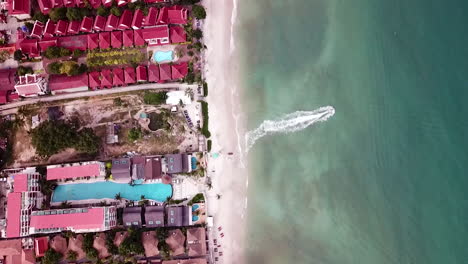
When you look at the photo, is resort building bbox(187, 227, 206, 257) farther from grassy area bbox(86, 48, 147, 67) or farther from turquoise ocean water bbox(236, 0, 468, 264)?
grassy area bbox(86, 48, 147, 67)

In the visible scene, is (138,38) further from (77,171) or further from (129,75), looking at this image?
(77,171)

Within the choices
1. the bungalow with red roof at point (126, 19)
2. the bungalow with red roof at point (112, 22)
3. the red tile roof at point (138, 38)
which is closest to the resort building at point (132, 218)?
the red tile roof at point (138, 38)

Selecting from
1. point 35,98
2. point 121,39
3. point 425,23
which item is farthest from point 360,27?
point 35,98

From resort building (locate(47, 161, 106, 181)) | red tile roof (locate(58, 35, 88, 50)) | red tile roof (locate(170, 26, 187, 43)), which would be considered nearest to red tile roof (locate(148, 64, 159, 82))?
red tile roof (locate(170, 26, 187, 43))

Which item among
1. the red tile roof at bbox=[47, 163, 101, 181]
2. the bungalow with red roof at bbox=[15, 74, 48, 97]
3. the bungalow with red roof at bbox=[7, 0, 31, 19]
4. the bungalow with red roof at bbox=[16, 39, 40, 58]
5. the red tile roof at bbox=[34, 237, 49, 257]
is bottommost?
the red tile roof at bbox=[34, 237, 49, 257]

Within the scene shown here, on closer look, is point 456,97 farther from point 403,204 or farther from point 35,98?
point 35,98
